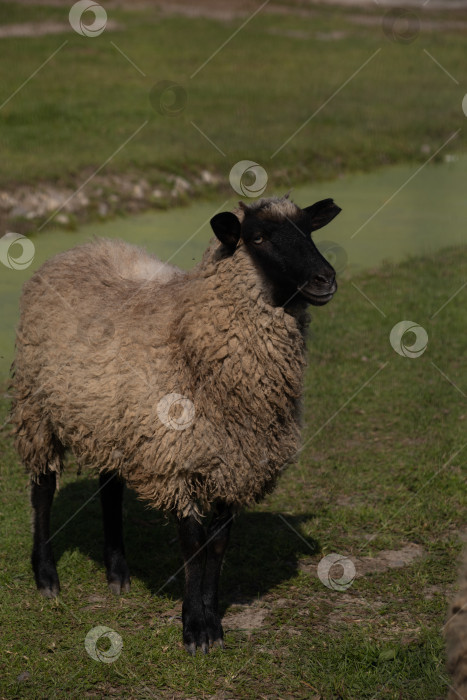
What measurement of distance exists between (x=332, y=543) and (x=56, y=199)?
8902 millimetres

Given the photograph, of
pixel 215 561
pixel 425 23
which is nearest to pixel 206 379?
pixel 215 561

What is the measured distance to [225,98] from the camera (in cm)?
2067

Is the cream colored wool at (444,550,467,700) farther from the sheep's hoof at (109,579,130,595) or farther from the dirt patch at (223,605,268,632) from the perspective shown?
the sheep's hoof at (109,579,130,595)

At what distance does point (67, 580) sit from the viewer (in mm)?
5738

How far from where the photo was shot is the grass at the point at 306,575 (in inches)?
187

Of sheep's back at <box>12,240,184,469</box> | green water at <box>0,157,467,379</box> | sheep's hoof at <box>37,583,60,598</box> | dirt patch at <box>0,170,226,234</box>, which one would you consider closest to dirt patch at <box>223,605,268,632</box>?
sheep's hoof at <box>37,583,60,598</box>

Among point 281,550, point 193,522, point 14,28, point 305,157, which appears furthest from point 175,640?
point 14,28

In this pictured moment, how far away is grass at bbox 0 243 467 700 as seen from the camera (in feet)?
15.6

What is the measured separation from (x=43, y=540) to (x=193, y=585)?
1.13m

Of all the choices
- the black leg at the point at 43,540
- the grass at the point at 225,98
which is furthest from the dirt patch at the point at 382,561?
the grass at the point at 225,98

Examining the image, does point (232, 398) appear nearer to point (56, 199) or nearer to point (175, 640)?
point (175, 640)

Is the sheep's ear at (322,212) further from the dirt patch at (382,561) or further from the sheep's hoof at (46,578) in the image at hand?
the sheep's hoof at (46,578)

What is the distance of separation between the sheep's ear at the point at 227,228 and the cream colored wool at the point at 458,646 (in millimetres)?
2173

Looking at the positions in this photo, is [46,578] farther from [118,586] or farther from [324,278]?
[324,278]
